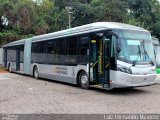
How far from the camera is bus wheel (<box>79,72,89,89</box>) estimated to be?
14305 millimetres

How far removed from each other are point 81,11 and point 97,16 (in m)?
2.74

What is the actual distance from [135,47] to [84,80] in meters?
3.17

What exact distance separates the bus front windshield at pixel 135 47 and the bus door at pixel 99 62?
72 cm

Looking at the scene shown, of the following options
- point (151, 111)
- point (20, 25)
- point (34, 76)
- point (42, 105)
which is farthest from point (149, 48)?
point (20, 25)

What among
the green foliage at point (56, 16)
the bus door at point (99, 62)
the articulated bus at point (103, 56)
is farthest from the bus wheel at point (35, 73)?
the green foliage at point (56, 16)

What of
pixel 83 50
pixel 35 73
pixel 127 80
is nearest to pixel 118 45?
pixel 127 80

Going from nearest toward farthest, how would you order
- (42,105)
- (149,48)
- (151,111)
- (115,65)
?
(151,111)
(42,105)
(115,65)
(149,48)

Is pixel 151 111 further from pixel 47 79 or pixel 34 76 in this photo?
pixel 34 76

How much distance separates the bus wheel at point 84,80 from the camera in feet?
46.9

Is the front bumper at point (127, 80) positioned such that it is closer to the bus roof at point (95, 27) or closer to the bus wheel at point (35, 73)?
the bus roof at point (95, 27)

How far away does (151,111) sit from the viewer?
9.02 m

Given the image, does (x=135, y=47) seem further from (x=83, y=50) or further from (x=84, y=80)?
(x=84, y=80)

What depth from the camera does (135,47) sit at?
12789 millimetres

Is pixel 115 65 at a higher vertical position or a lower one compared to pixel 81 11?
lower
